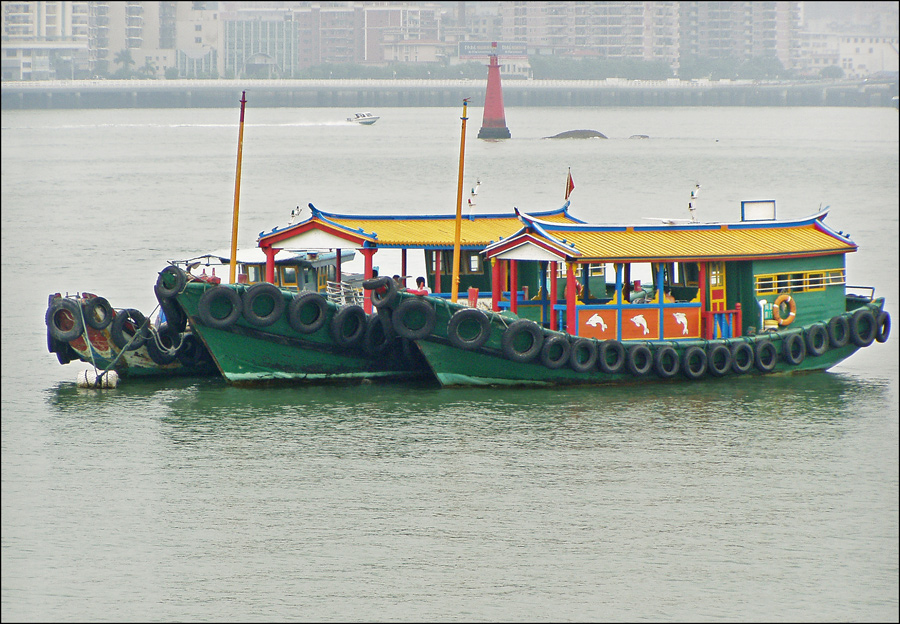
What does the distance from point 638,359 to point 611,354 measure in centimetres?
58

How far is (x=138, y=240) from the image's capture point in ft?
216

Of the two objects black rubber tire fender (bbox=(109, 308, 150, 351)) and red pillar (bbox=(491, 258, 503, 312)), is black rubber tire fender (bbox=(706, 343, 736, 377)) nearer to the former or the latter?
red pillar (bbox=(491, 258, 503, 312))

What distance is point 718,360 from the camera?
30672 mm

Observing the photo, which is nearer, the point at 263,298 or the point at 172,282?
the point at 172,282

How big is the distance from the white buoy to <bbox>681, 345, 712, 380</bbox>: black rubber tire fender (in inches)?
479

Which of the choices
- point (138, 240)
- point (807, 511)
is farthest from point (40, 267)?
point (807, 511)

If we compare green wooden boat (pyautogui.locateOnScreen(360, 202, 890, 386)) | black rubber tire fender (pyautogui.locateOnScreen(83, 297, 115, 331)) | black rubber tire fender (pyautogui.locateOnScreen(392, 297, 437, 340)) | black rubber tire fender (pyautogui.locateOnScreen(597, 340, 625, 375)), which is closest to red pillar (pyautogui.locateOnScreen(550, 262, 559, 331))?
green wooden boat (pyautogui.locateOnScreen(360, 202, 890, 386))

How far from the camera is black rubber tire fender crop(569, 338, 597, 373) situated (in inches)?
1168

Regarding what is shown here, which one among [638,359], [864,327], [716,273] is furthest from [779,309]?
[638,359]

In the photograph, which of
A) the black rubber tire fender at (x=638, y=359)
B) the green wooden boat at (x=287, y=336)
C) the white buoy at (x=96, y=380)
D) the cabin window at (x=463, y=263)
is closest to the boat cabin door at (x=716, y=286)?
the black rubber tire fender at (x=638, y=359)

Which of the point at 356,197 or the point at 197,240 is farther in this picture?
the point at 356,197

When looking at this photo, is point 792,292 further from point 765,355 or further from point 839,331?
point 765,355

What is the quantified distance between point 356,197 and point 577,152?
5401 cm

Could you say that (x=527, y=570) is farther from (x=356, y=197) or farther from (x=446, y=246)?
(x=356, y=197)
